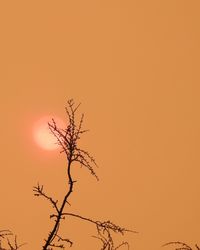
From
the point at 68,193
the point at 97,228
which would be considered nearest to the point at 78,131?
the point at 68,193

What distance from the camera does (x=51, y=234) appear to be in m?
4.00

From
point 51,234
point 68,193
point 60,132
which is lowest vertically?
point 51,234

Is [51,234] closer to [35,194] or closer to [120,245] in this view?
[35,194]

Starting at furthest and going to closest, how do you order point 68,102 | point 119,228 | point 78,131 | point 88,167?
point 68,102 → point 78,131 → point 88,167 → point 119,228

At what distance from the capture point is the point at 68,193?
4.06 m

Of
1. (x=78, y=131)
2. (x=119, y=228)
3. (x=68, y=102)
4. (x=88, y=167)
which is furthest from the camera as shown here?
(x=68, y=102)

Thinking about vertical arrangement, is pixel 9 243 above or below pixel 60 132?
below

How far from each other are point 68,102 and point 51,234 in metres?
1.54

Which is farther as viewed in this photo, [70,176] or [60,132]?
[60,132]

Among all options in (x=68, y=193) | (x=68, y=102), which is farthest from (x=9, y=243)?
(x=68, y=102)

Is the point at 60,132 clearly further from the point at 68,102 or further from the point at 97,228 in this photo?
the point at 97,228

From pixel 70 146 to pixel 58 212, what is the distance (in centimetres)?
67

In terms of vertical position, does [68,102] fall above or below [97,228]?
above

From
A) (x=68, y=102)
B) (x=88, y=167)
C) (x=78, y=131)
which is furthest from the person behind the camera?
(x=68, y=102)
